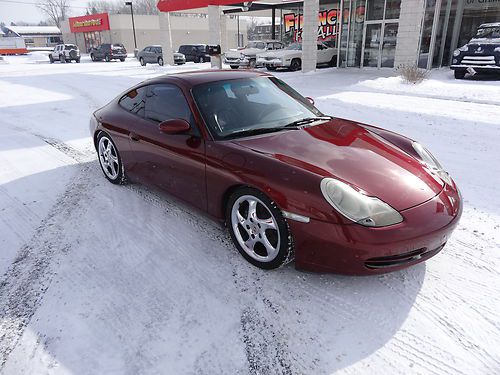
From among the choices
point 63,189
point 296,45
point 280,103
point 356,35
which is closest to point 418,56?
point 356,35

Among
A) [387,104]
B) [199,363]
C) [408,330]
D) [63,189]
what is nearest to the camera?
[199,363]

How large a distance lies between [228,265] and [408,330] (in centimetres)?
138

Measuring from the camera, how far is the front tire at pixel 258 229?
274 centimetres

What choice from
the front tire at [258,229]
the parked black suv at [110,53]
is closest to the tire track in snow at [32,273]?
the front tire at [258,229]

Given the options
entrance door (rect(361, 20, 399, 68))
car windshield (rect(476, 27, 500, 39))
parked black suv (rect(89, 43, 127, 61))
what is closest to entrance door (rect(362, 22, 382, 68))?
entrance door (rect(361, 20, 399, 68))

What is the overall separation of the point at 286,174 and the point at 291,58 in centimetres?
1776

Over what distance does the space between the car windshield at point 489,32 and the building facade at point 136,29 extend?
41.7 meters

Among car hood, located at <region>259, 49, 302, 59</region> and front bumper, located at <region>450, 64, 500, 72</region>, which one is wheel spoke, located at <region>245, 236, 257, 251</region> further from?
car hood, located at <region>259, 49, 302, 59</region>

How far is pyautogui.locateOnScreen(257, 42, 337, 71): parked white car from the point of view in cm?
1895

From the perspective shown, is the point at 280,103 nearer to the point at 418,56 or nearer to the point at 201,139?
the point at 201,139

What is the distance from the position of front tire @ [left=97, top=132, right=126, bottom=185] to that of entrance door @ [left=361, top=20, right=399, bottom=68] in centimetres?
1543

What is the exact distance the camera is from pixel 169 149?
3.59 meters

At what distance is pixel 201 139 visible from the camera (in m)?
3.27

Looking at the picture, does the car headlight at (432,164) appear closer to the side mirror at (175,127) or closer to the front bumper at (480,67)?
the side mirror at (175,127)
